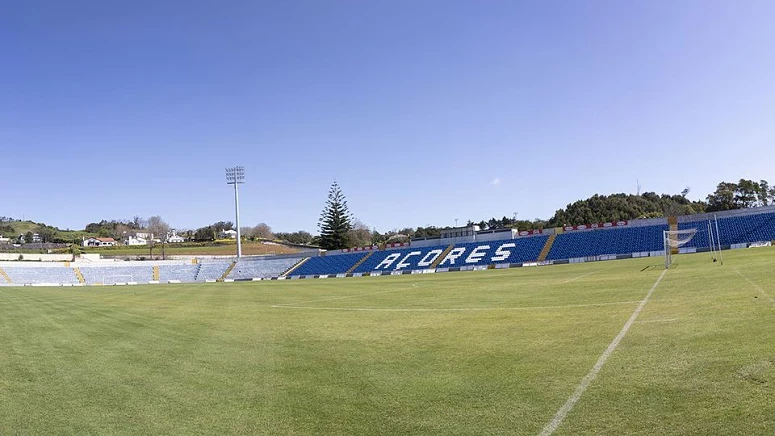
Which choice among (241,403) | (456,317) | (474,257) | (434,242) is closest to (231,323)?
(456,317)

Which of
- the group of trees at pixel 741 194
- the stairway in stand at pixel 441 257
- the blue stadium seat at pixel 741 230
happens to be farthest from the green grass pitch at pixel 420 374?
the group of trees at pixel 741 194

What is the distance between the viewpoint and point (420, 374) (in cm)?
775

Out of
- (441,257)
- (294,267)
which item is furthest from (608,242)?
(294,267)

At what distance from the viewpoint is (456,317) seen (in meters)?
14.5

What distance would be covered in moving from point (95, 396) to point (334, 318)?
957 cm

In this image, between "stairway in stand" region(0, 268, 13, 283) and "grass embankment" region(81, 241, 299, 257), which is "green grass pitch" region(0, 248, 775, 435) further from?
"grass embankment" region(81, 241, 299, 257)

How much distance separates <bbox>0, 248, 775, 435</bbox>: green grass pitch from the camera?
5340 mm

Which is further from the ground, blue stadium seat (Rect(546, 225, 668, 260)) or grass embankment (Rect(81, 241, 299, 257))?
grass embankment (Rect(81, 241, 299, 257))

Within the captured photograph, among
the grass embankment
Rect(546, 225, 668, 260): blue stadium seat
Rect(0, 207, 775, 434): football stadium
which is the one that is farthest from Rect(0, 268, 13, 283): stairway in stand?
Rect(546, 225, 668, 260): blue stadium seat

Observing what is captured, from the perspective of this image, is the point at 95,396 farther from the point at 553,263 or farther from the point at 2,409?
the point at 553,263

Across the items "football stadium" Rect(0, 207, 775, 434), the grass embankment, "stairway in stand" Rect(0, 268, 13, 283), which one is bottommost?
"football stadium" Rect(0, 207, 775, 434)

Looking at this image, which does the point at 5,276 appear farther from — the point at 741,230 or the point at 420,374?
the point at 741,230

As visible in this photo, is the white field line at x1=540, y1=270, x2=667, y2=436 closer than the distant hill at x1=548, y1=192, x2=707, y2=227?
Yes

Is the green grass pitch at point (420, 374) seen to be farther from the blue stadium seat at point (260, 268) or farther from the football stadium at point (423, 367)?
the blue stadium seat at point (260, 268)
